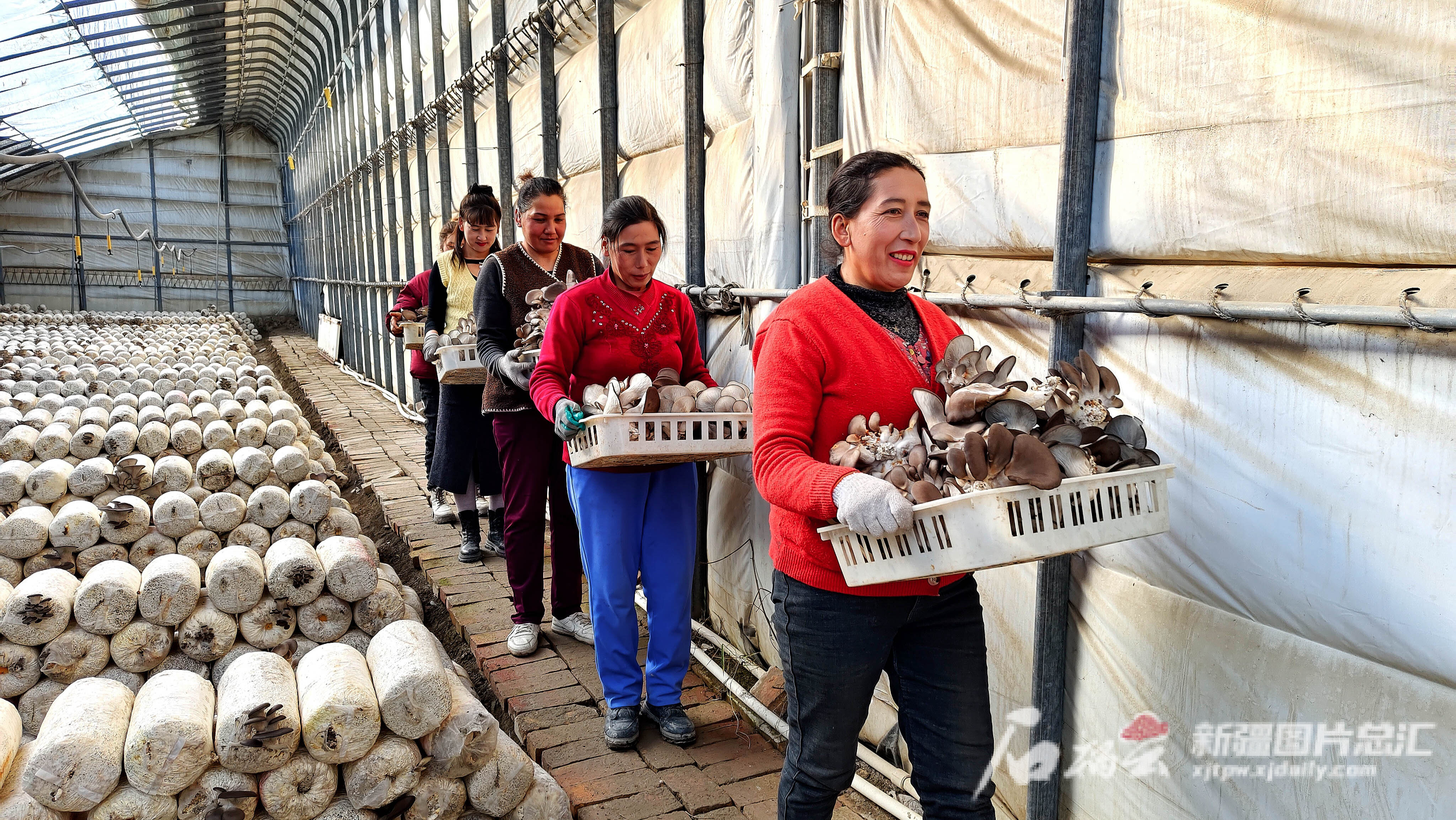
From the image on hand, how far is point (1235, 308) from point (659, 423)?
5.11ft

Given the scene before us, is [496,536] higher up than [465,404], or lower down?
lower down

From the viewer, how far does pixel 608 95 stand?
195 inches

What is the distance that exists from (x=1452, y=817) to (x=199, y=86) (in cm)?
2728

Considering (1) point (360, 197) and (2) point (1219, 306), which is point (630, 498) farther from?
Answer: (1) point (360, 197)

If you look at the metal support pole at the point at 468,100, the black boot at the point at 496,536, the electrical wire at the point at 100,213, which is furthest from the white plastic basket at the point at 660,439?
the electrical wire at the point at 100,213

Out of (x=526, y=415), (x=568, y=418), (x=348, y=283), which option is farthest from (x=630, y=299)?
(x=348, y=283)

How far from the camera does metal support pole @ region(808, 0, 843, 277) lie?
10.3 feet

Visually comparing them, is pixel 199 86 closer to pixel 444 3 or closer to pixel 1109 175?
pixel 444 3

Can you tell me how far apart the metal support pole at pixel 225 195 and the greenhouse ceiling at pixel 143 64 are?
243cm

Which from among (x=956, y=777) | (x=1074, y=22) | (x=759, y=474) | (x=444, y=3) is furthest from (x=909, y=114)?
(x=444, y=3)

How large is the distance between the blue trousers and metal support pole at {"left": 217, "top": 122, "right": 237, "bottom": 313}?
31.4 meters

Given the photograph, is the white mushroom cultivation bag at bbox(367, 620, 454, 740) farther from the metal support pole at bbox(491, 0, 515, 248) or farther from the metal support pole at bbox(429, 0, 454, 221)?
the metal support pole at bbox(429, 0, 454, 221)

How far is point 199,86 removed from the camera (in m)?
22.9

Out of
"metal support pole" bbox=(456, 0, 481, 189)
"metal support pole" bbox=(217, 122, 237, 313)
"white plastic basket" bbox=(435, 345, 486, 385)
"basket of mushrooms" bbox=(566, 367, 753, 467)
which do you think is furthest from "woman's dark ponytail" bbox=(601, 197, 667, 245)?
"metal support pole" bbox=(217, 122, 237, 313)
